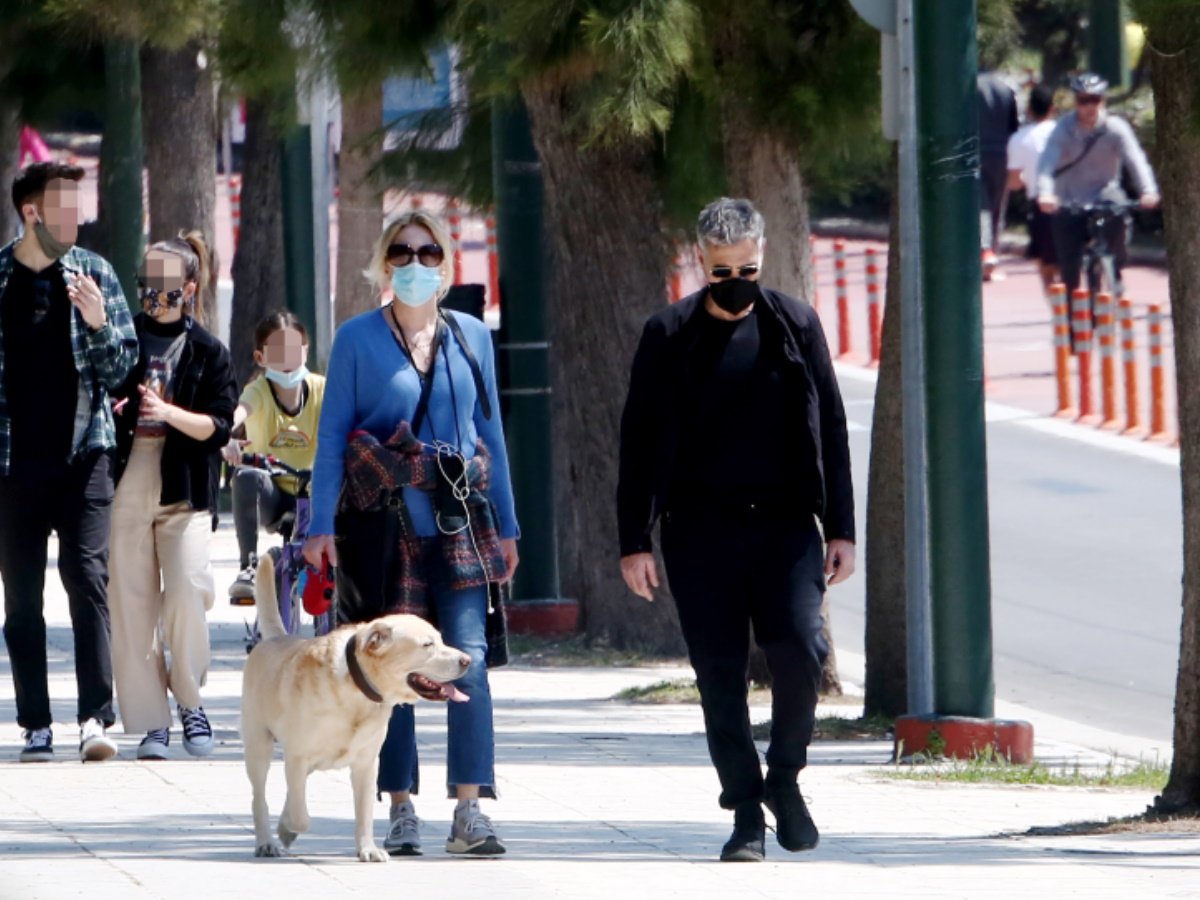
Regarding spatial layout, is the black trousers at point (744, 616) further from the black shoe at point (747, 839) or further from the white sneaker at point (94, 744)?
the white sneaker at point (94, 744)

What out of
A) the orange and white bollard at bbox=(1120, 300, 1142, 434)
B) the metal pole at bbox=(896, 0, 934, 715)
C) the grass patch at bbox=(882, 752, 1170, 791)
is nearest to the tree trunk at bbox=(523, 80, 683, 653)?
the metal pole at bbox=(896, 0, 934, 715)

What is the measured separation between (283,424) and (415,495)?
2656mm

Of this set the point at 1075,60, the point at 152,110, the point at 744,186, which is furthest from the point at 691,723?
the point at 1075,60

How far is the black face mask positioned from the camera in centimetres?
618

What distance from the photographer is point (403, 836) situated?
21.1 ft

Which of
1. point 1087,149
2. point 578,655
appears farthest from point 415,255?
point 1087,149

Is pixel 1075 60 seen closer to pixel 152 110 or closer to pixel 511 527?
pixel 152 110

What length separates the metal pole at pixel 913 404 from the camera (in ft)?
28.6

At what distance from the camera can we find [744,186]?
10453mm

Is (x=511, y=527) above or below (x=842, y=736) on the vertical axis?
above

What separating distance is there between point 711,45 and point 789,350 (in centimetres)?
412

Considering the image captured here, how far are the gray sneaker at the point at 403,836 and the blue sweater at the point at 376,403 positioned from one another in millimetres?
793

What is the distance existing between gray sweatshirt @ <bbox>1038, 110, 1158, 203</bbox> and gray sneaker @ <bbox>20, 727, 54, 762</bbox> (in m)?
14.8

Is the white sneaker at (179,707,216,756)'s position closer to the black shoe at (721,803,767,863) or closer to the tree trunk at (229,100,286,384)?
the black shoe at (721,803,767,863)
